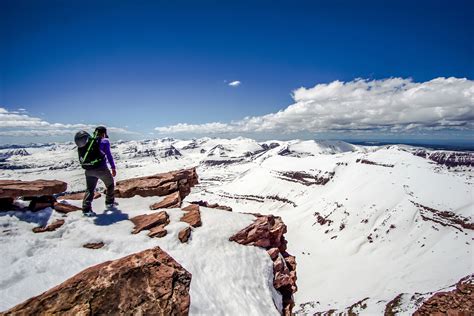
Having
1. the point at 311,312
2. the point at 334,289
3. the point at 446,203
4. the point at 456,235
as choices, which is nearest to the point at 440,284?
the point at 334,289

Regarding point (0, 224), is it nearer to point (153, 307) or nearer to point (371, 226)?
point (153, 307)

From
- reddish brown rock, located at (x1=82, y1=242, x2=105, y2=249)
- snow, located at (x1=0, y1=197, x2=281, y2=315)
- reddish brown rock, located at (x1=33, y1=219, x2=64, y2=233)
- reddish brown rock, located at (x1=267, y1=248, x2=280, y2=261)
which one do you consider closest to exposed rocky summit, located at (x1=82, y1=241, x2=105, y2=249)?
reddish brown rock, located at (x1=82, y1=242, x2=105, y2=249)

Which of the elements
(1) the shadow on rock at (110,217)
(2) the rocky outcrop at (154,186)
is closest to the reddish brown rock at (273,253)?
(2) the rocky outcrop at (154,186)

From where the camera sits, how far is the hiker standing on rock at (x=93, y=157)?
47.9 feet

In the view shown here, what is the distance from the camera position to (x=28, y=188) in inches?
599

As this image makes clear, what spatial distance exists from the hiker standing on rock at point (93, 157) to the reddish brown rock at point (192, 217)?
5231mm

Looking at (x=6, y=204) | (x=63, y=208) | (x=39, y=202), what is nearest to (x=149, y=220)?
(x=63, y=208)

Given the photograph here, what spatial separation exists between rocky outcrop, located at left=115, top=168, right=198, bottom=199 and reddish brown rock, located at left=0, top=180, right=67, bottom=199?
513cm

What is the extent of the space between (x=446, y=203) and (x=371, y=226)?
40769 millimetres

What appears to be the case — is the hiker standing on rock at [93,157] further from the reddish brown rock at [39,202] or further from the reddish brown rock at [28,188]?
the reddish brown rock at [28,188]

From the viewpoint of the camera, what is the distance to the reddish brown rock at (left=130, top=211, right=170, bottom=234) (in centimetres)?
1558

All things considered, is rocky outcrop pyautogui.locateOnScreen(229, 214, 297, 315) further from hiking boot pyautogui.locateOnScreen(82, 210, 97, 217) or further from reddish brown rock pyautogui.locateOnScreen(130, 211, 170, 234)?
hiking boot pyautogui.locateOnScreen(82, 210, 97, 217)

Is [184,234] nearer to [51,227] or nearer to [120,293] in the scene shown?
[51,227]

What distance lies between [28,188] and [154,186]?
29.0 feet
